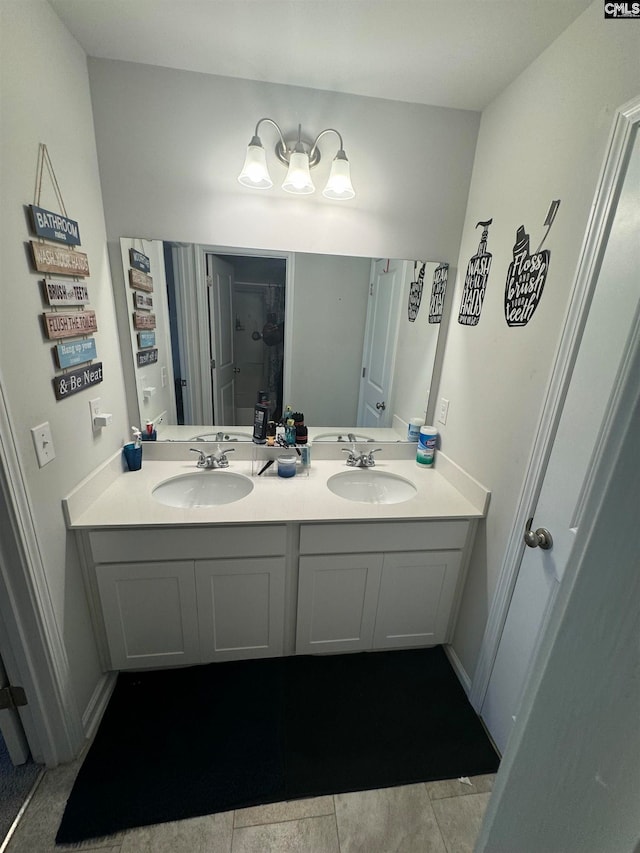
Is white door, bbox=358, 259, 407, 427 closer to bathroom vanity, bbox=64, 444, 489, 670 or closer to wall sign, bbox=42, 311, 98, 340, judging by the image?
bathroom vanity, bbox=64, 444, 489, 670

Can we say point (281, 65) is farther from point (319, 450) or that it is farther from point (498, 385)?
point (319, 450)

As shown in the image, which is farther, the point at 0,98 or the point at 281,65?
the point at 281,65

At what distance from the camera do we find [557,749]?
0.42 metres

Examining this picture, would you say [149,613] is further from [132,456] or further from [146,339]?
[146,339]

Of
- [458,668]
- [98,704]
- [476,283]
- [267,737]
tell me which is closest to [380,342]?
[476,283]

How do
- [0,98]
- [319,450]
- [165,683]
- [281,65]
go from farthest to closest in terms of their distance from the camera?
[319,450]
[165,683]
[281,65]
[0,98]

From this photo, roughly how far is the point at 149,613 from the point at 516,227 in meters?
1.99

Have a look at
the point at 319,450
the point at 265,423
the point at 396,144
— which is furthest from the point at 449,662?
the point at 396,144

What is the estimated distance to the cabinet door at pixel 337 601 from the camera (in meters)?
1.42

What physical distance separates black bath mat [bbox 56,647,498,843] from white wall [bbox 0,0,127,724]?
0.25 m

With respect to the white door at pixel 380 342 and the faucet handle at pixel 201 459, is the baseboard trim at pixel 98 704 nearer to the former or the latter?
the faucet handle at pixel 201 459

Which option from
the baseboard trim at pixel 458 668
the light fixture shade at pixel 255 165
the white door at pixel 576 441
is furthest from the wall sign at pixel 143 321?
the baseboard trim at pixel 458 668

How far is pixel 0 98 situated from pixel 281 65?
35.5 inches

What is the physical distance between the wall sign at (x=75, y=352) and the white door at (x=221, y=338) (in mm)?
516
